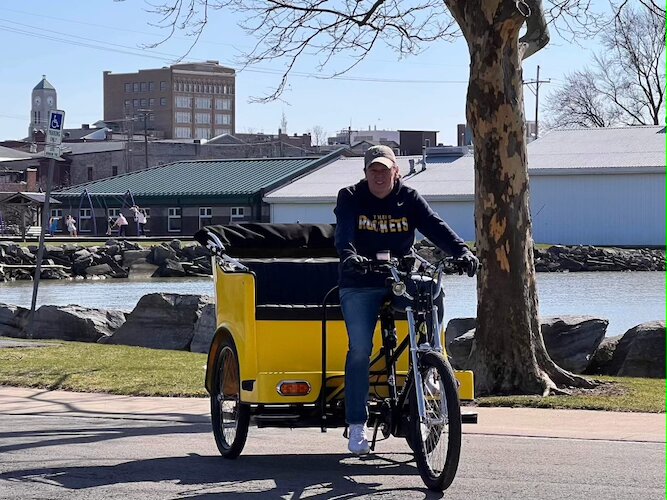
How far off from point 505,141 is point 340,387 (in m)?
5.38

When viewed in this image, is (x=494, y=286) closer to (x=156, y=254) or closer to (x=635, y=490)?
(x=635, y=490)

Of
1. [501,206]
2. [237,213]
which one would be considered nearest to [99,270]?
[237,213]

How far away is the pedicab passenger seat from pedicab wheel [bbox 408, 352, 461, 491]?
4.02 ft

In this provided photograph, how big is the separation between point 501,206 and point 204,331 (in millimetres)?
7641

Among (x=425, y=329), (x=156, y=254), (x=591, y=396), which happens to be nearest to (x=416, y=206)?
(x=425, y=329)

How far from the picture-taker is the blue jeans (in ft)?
25.9

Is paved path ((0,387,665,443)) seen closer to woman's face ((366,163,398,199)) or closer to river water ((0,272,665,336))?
woman's face ((366,163,398,199))

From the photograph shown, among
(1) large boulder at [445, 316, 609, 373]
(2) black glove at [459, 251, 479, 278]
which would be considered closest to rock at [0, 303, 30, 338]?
(1) large boulder at [445, 316, 609, 373]

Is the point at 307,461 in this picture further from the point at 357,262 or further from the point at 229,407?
the point at 357,262

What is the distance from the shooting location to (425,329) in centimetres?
783

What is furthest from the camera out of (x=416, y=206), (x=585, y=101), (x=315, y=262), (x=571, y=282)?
(x=585, y=101)

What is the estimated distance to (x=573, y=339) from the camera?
1612 cm

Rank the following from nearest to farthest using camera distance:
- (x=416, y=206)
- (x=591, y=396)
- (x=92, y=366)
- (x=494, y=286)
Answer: (x=416, y=206) < (x=591, y=396) < (x=494, y=286) < (x=92, y=366)

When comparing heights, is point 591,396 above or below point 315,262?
below
